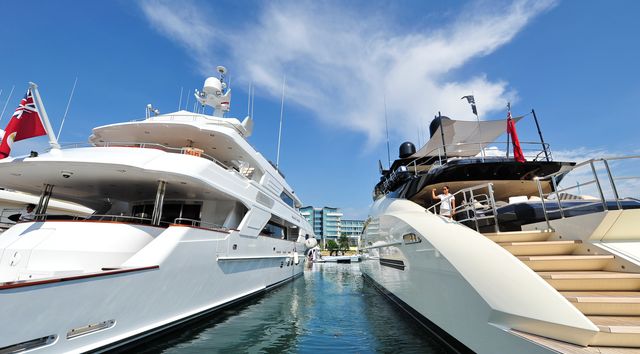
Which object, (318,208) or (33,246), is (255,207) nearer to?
(33,246)

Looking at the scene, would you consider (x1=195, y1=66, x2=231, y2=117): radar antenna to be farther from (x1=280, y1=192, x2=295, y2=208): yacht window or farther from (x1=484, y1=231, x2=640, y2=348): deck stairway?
(x1=484, y1=231, x2=640, y2=348): deck stairway

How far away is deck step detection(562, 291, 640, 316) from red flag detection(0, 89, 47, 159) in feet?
31.6

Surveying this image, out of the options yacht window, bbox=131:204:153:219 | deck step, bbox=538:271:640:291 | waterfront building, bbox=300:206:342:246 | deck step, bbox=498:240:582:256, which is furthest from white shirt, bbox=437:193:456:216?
waterfront building, bbox=300:206:342:246

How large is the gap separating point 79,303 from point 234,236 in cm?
454

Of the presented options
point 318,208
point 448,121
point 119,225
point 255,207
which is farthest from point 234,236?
point 318,208

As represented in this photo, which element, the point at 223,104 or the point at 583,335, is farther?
the point at 223,104

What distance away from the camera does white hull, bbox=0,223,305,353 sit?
3436 mm

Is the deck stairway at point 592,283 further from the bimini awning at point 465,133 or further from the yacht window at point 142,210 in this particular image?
the yacht window at point 142,210

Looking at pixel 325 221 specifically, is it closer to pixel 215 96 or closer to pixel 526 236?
pixel 215 96

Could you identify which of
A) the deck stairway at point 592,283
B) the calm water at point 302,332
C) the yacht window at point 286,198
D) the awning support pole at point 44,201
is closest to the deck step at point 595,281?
the deck stairway at point 592,283

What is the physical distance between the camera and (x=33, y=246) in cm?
514

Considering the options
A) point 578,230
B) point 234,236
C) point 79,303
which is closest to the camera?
point 79,303

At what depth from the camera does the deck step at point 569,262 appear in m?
3.71

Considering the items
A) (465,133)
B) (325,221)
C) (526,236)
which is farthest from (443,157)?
(325,221)
